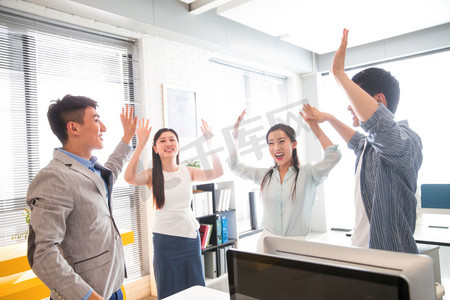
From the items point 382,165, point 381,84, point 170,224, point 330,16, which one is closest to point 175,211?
point 170,224

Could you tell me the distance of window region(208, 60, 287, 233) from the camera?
4883mm

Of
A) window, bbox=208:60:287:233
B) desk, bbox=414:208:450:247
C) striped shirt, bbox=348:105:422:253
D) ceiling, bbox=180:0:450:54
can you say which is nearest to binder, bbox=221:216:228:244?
window, bbox=208:60:287:233

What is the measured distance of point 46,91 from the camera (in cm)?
295

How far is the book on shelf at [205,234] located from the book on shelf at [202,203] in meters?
0.15

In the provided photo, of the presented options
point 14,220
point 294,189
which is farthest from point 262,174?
point 14,220

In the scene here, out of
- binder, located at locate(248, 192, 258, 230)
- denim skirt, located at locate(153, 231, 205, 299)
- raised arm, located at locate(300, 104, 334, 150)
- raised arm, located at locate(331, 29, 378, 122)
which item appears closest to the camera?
raised arm, located at locate(331, 29, 378, 122)

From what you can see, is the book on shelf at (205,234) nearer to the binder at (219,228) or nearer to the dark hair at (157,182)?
the binder at (219,228)

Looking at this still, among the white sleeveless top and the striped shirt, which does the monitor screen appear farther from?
the white sleeveless top

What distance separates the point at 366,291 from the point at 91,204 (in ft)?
3.62

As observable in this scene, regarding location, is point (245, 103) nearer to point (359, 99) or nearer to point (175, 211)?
point (175, 211)

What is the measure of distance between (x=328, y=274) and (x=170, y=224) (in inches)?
71.2

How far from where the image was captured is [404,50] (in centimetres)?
519

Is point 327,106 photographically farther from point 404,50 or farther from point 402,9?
point 402,9

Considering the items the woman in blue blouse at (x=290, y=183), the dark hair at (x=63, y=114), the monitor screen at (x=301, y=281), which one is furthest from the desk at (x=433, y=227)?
the dark hair at (x=63, y=114)
